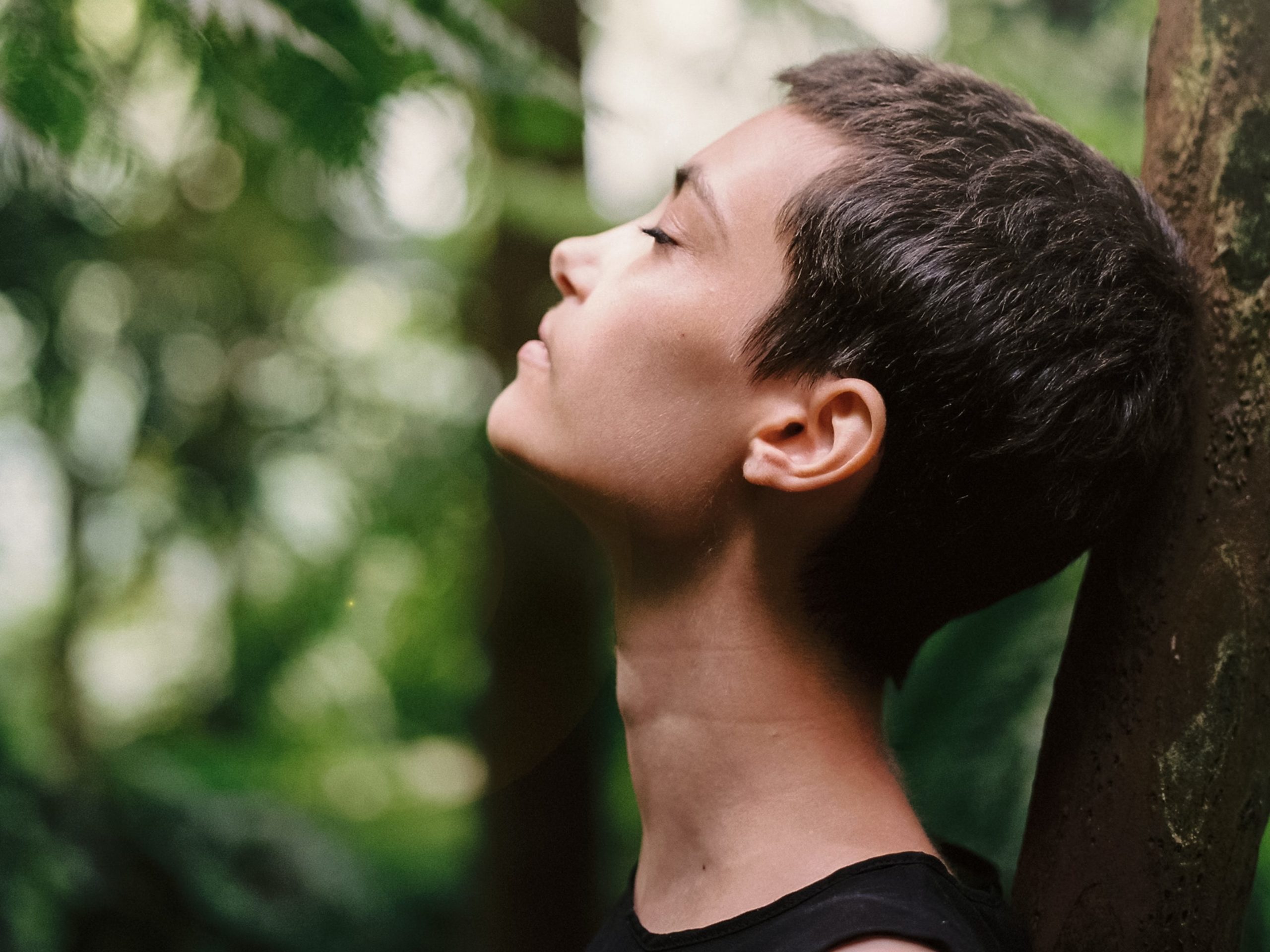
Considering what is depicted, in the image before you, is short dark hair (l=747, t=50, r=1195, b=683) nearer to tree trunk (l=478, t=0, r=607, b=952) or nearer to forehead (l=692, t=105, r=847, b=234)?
forehead (l=692, t=105, r=847, b=234)

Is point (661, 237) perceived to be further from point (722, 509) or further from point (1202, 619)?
point (1202, 619)

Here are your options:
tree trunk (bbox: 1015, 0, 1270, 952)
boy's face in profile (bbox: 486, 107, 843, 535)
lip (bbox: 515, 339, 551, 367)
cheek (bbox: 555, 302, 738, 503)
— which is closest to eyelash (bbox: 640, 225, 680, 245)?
boy's face in profile (bbox: 486, 107, 843, 535)

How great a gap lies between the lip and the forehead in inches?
11.9

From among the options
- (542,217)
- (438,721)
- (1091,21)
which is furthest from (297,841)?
(1091,21)

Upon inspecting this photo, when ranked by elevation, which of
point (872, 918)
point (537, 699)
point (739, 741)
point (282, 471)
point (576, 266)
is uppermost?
point (576, 266)

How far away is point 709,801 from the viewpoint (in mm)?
1140

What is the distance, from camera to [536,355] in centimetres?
127

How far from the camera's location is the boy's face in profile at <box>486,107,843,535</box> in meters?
1.10

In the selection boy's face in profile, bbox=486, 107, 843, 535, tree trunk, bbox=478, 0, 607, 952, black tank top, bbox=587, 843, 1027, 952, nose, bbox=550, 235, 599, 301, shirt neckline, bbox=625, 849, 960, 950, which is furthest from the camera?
tree trunk, bbox=478, 0, 607, 952

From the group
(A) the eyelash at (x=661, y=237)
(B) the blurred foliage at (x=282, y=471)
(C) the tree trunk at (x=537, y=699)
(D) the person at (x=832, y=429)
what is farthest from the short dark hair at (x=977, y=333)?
(C) the tree trunk at (x=537, y=699)

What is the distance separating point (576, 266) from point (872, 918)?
2.81ft

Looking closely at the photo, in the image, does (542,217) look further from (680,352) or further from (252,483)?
(252,483)

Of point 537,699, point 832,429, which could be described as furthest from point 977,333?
point 537,699

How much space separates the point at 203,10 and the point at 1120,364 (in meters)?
1.17
